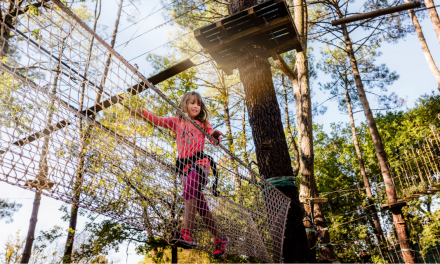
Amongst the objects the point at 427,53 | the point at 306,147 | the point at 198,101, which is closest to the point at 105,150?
the point at 198,101

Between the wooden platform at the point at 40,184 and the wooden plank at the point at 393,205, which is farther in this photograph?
the wooden plank at the point at 393,205

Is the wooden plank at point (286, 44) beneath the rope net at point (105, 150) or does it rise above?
above

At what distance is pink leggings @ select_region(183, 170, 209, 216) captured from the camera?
58.3 inches

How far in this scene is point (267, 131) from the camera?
2.22 m

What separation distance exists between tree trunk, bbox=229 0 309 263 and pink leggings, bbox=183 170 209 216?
2.32 feet

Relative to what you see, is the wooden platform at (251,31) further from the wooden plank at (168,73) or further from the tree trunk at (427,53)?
the tree trunk at (427,53)

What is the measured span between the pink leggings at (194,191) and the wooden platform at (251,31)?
137 cm

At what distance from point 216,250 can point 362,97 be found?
254 inches

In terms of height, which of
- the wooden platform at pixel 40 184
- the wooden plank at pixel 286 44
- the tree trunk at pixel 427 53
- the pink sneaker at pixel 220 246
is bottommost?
the pink sneaker at pixel 220 246

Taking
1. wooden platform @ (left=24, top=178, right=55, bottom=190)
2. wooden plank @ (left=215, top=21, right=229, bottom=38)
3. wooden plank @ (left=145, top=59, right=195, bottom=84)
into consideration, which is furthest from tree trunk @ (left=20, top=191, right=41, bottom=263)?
wooden platform @ (left=24, top=178, right=55, bottom=190)

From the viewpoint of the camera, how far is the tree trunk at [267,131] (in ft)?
6.24

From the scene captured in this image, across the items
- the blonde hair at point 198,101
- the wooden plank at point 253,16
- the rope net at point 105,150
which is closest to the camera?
the rope net at point 105,150

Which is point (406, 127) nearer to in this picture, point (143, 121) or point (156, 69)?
point (156, 69)

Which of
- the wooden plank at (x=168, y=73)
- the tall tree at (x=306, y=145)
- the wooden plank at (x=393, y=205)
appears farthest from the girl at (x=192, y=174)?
the wooden plank at (x=393, y=205)
